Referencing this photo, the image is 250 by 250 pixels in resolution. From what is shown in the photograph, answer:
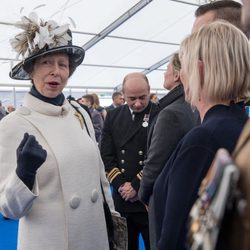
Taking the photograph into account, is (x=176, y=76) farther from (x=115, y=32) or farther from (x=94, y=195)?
(x=115, y=32)

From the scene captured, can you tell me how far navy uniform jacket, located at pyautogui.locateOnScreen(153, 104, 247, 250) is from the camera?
0.92 m

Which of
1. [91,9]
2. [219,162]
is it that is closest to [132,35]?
[91,9]

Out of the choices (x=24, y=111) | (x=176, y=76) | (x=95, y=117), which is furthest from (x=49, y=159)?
(x=95, y=117)

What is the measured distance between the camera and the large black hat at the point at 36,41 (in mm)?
1485

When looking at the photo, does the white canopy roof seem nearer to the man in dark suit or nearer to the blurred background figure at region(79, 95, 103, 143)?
the blurred background figure at region(79, 95, 103, 143)

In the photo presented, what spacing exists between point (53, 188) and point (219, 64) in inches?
31.0

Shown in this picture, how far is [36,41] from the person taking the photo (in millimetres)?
1476

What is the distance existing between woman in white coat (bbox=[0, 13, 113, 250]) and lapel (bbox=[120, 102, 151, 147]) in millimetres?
657

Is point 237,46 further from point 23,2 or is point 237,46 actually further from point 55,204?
point 23,2

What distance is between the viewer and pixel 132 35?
7.89 m

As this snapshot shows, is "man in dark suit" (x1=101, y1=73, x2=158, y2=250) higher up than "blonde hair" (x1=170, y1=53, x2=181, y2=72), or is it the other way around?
"blonde hair" (x1=170, y1=53, x2=181, y2=72)

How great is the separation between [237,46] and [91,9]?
19.4 feet

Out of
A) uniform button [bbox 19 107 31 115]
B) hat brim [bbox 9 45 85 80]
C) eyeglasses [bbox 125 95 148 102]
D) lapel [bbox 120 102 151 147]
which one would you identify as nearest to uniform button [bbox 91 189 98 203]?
uniform button [bbox 19 107 31 115]

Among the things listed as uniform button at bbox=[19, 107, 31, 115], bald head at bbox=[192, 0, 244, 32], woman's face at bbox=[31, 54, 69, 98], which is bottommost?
uniform button at bbox=[19, 107, 31, 115]
